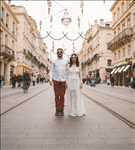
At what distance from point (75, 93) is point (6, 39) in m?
37.9

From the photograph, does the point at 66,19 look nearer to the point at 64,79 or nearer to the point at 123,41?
the point at 64,79

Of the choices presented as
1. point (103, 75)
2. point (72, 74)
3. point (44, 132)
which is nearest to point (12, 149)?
point (44, 132)

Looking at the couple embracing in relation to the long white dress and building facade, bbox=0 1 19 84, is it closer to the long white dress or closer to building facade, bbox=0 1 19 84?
the long white dress

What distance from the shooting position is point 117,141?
19.2 feet

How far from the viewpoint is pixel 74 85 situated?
32.1 ft

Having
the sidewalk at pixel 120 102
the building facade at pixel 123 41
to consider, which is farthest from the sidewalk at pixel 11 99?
the building facade at pixel 123 41

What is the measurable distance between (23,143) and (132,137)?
6.56ft

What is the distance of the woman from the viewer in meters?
9.62

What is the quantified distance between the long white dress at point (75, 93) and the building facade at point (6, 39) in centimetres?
Answer: 3115

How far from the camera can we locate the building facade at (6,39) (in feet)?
141

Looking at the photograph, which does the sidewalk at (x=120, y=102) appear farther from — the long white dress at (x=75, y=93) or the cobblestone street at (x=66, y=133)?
the long white dress at (x=75, y=93)

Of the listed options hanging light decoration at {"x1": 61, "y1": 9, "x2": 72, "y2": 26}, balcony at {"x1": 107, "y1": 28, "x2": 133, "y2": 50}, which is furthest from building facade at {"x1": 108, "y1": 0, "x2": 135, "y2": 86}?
hanging light decoration at {"x1": 61, "y1": 9, "x2": 72, "y2": 26}

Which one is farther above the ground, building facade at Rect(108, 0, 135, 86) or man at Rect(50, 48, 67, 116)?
building facade at Rect(108, 0, 135, 86)

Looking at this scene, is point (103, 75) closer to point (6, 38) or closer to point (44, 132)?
point (6, 38)
